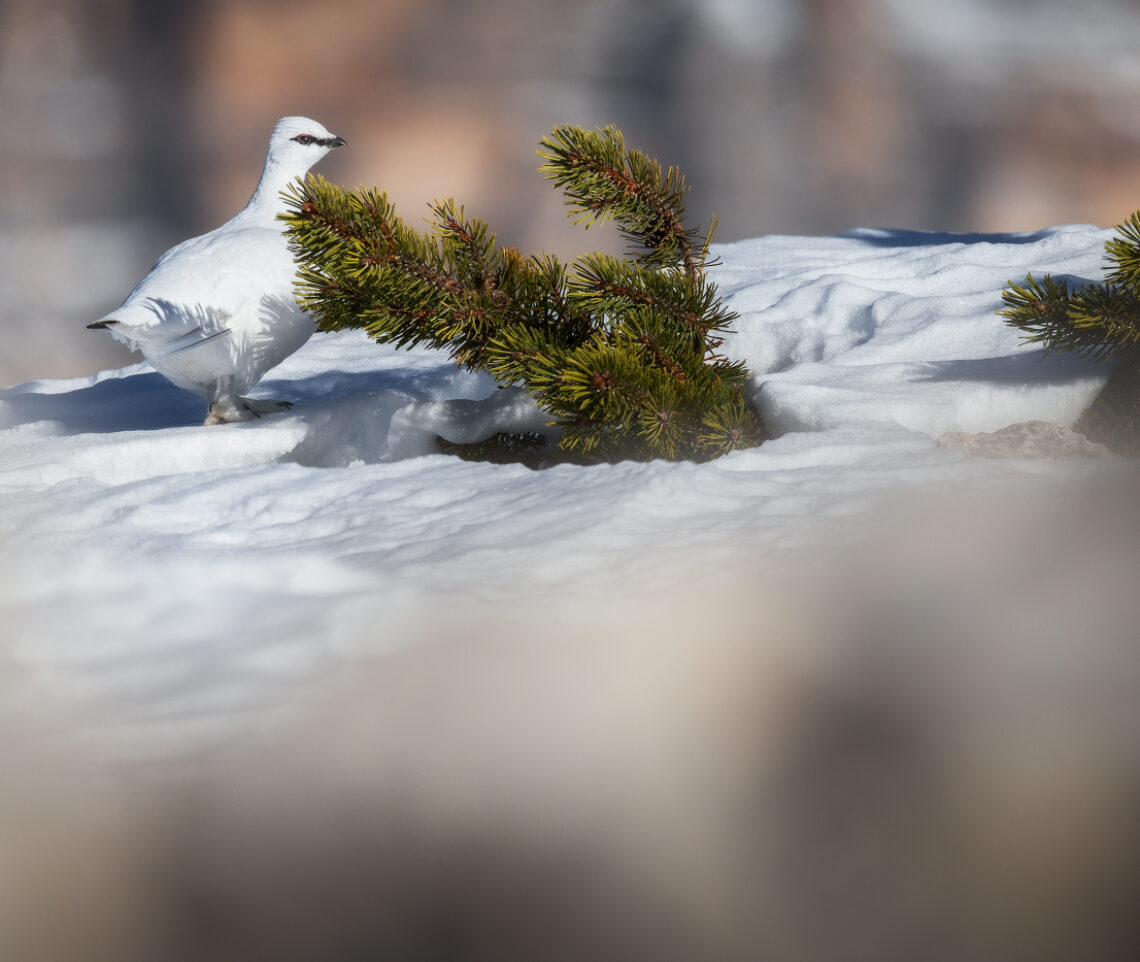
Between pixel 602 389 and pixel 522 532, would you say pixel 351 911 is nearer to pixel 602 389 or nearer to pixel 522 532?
pixel 522 532

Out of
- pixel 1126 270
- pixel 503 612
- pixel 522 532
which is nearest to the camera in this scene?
pixel 503 612

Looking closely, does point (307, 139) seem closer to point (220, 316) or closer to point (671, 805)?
point (220, 316)

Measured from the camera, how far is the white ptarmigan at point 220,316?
1.76 m

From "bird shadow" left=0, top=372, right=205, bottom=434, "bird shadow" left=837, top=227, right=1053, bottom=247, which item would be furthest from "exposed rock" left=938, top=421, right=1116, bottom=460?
"bird shadow" left=837, top=227, right=1053, bottom=247

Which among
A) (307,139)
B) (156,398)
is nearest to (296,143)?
A: (307,139)

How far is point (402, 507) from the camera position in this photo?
125 centimetres

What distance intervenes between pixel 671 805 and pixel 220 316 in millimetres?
1506

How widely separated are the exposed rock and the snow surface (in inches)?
3.5

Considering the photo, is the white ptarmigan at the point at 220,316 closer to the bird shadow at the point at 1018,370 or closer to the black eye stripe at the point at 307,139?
the black eye stripe at the point at 307,139

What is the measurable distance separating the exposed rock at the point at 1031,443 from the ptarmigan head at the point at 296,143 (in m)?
1.57

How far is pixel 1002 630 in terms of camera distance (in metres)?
0.73

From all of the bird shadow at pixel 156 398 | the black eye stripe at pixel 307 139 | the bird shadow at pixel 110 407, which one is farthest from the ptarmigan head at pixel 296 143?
the bird shadow at pixel 110 407

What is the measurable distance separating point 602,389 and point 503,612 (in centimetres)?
54

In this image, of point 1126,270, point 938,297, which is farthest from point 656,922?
point 938,297
